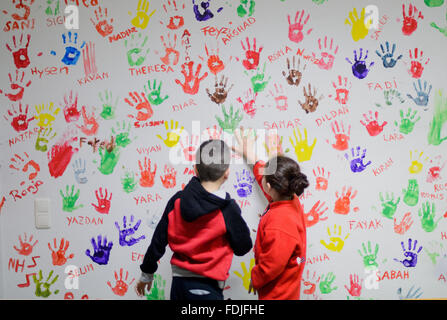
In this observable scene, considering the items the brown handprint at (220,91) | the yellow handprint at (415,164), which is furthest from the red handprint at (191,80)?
the yellow handprint at (415,164)

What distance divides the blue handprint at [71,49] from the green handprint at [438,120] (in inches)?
53.2

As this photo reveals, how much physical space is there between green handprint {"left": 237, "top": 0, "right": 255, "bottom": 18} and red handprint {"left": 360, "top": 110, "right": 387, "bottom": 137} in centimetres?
57

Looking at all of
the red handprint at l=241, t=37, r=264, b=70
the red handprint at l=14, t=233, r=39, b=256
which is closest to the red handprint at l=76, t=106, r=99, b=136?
the red handprint at l=14, t=233, r=39, b=256

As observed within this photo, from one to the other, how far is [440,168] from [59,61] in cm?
151

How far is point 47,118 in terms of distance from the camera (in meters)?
1.19

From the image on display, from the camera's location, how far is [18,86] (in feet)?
3.91

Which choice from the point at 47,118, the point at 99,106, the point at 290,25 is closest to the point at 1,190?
the point at 47,118

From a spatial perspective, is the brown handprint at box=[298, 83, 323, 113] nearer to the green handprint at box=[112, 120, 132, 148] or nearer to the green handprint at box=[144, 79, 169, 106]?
the green handprint at box=[144, 79, 169, 106]

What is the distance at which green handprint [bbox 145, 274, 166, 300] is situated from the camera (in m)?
1.22

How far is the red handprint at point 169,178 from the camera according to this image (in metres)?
1.19

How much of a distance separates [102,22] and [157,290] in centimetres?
103

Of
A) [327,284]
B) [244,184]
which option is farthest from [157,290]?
[327,284]

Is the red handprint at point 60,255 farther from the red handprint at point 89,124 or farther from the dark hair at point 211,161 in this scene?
the dark hair at point 211,161
